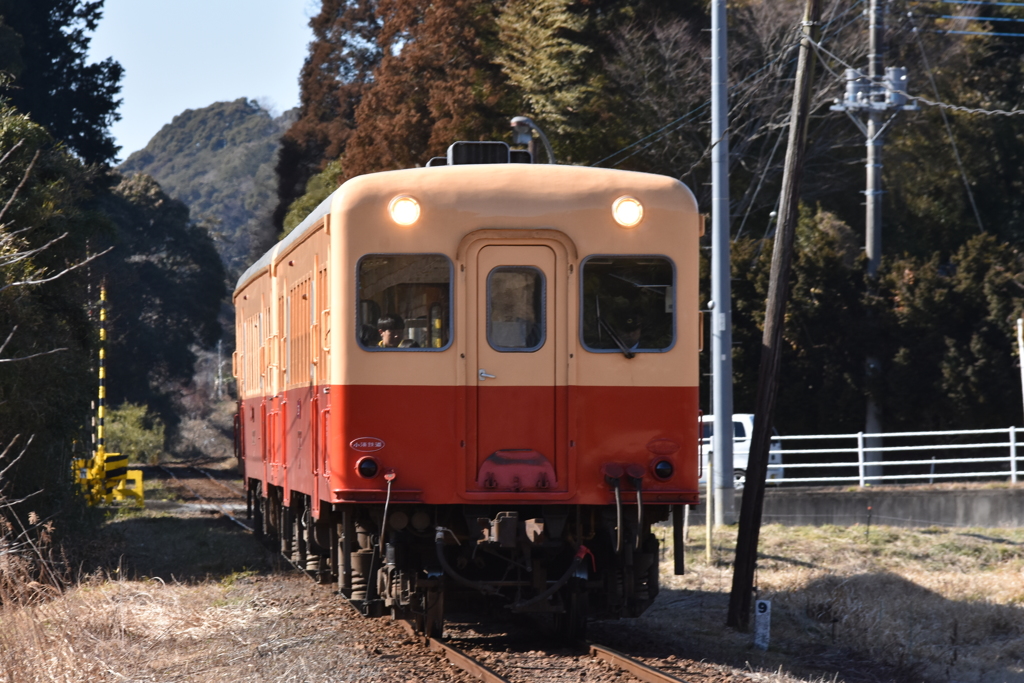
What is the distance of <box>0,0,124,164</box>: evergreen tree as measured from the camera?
36.9 meters

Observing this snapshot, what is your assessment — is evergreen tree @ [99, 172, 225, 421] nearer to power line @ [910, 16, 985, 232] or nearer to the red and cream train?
power line @ [910, 16, 985, 232]

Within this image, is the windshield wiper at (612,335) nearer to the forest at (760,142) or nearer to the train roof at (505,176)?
the train roof at (505,176)

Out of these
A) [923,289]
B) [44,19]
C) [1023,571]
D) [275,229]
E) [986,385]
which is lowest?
[1023,571]

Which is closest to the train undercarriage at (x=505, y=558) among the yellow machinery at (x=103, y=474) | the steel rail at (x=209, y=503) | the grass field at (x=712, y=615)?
the grass field at (x=712, y=615)

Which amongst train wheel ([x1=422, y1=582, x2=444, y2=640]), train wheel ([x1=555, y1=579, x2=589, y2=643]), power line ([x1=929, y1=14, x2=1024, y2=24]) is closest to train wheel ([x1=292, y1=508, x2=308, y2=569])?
train wheel ([x1=422, y1=582, x2=444, y2=640])

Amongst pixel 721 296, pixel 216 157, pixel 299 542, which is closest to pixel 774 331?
pixel 299 542

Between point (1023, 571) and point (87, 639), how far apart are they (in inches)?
453

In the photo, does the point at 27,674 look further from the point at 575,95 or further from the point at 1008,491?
the point at 575,95

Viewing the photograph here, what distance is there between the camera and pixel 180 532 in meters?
19.4

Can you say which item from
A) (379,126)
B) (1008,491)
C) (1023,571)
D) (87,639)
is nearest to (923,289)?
(1008,491)

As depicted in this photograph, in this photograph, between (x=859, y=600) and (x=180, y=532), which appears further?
(x=180, y=532)

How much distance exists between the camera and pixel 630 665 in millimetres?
8281

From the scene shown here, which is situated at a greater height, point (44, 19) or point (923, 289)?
point (44, 19)

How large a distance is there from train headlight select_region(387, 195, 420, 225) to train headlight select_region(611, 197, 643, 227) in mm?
1379
